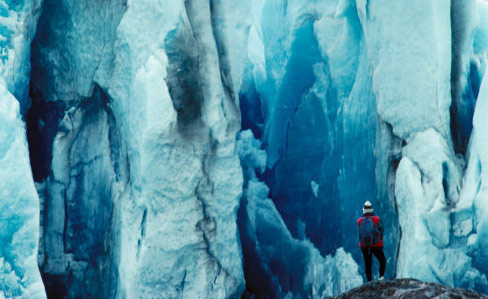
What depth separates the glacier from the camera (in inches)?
207

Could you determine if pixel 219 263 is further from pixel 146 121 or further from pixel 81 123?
pixel 81 123

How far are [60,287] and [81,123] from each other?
1896 mm

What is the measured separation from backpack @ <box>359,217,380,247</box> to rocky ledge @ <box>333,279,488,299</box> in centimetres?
99

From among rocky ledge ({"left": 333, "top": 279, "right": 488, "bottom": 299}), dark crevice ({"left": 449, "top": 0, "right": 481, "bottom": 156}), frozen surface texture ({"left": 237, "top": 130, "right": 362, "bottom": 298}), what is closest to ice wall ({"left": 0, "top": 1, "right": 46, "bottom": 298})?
rocky ledge ({"left": 333, "top": 279, "right": 488, "bottom": 299})

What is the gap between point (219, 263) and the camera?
5.95 meters

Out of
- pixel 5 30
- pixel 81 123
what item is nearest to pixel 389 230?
pixel 81 123

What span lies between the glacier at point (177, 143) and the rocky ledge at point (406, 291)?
1.32 metres

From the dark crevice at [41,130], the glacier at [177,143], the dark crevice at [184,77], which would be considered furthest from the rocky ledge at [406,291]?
the dark crevice at [41,130]

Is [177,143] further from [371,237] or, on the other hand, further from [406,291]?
[406,291]

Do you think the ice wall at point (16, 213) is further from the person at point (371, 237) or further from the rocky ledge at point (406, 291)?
the person at point (371, 237)

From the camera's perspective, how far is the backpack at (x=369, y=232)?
511 centimetres

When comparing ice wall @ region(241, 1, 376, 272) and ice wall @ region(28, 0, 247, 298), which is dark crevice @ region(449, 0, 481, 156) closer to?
ice wall @ region(241, 1, 376, 272)

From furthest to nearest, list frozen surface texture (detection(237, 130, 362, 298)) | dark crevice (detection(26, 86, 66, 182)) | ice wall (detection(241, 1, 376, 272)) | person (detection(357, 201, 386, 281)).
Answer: frozen surface texture (detection(237, 130, 362, 298)), ice wall (detection(241, 1, 376, 272)), dark crevice (detection(26, 86, 66, 182)), person (detection(357, 201, 386, 281))

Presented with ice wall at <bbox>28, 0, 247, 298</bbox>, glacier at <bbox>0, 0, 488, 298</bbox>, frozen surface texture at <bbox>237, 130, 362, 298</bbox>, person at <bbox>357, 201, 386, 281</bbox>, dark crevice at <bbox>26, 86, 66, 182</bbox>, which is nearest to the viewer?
person at <bbox>357, 201, 386, 281</bbox>
